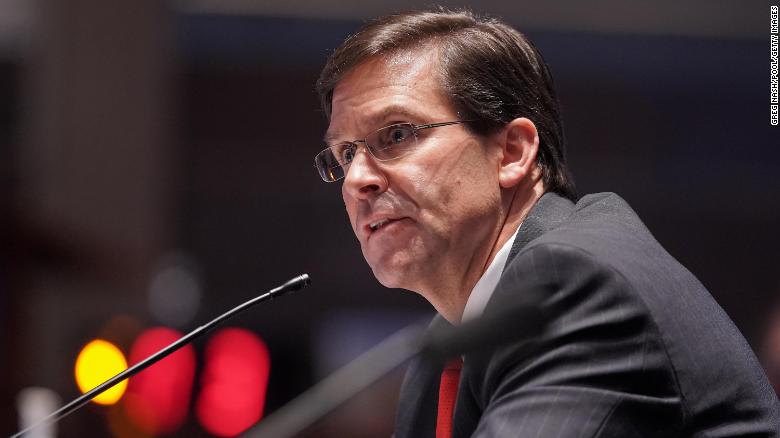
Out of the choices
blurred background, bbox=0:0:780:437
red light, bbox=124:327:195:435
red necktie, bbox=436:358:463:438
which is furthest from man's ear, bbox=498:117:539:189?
blurred background, bbox=0:0:780:437

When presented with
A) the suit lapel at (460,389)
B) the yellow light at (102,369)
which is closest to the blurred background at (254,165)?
the yellow light at (102,369)

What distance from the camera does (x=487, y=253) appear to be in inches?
82.0

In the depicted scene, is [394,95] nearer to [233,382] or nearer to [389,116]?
[389,116]

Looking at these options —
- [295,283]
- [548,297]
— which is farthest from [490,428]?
[295,283]

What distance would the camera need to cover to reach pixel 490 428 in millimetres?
1454

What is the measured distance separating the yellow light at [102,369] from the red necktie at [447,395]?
1.92m

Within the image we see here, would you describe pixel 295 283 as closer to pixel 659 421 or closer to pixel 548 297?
pixel 548 297

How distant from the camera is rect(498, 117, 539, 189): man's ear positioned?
2.11 m

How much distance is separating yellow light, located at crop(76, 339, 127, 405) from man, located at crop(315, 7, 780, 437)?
1727 mm

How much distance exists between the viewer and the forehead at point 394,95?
2.08m

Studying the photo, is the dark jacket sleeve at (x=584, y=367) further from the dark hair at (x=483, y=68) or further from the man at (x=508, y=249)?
the dark hair at (x=483, y=68)

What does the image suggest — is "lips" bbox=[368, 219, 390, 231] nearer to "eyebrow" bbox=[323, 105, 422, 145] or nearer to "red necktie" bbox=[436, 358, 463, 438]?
"eyebrow" bbox=[323, 105, 422, 145]

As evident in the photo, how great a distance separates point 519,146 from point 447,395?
55cm

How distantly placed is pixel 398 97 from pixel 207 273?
4563 millimetres
